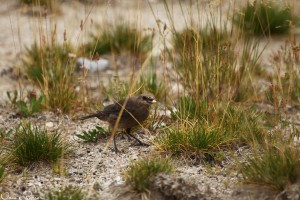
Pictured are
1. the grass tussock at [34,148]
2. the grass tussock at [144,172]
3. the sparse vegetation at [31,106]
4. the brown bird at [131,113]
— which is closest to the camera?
the grass tussock at [144,172]

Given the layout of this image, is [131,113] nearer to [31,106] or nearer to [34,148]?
[34,148]

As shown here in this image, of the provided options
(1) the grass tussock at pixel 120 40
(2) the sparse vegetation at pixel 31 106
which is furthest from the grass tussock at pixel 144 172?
(1) the grass tussock at pixel 120 40

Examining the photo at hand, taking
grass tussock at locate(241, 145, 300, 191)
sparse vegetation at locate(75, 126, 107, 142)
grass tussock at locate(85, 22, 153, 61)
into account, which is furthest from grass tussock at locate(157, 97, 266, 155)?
grass tussock at locate(85, 22, 153, 61)

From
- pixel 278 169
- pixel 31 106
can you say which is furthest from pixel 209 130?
pixel 31 106

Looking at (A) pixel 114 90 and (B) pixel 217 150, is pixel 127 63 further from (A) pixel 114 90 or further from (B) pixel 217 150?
(B) pixel 217 150

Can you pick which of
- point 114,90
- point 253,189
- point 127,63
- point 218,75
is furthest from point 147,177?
point 127,63

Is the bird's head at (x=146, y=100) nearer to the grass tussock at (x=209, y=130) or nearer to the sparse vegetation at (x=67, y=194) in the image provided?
the grass tussock at (x=209, y=130)

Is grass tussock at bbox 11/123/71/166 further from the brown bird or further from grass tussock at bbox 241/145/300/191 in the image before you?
grass tussock at bbox 241/145/300/191

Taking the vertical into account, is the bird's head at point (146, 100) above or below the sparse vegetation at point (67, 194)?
above
